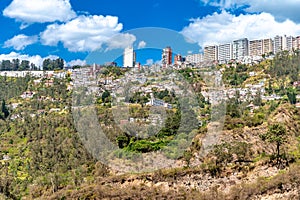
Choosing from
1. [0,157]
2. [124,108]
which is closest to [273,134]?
[124,108]

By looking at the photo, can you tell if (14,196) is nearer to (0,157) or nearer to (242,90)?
(0,157)

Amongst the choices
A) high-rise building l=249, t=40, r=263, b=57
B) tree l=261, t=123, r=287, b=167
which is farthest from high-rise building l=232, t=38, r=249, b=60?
tree l=261, t=123, r=287, b=167

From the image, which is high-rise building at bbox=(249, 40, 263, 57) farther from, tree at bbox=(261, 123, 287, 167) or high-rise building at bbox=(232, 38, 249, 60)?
tree at bbox=(261, 123, 287, 167)

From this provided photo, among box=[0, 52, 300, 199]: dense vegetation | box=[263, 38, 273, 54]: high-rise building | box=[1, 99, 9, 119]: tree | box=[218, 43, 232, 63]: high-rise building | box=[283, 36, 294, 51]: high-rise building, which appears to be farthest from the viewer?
box=[263, 38, 273, 54]: high-rise building

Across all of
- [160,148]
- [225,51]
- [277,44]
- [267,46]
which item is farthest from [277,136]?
[267,46]

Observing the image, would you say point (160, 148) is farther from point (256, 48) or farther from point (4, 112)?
point (256, 48)

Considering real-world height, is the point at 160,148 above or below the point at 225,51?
below

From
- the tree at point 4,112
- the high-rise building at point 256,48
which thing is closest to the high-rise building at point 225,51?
the high-rise building at point 256,48

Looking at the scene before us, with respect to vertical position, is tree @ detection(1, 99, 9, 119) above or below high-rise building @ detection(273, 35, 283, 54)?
below

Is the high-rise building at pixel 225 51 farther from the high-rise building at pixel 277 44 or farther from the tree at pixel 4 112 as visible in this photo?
the tree at pixel 4 112
